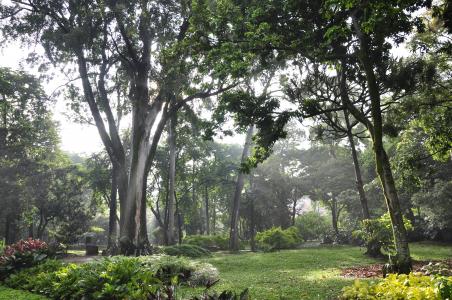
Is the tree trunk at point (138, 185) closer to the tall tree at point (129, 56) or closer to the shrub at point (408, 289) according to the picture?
the tall tree at point (129, 56)

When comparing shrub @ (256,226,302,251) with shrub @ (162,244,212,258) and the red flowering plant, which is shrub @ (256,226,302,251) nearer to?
shrub @ (162,244,212,258)

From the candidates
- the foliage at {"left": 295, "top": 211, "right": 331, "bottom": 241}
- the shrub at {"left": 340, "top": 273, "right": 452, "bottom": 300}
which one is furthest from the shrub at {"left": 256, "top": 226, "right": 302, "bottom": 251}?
the shrub at {"left": 340, "top": 273, "right": 452, "bottom": 300}

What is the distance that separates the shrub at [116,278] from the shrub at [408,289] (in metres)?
2.45

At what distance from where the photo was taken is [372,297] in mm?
5070

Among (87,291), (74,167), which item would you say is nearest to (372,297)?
(87,291)

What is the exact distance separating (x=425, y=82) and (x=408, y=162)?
262 centimetres

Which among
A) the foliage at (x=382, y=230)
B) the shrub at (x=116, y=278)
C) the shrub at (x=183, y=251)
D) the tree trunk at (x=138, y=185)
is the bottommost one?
the shrub at (x=183, y=251)

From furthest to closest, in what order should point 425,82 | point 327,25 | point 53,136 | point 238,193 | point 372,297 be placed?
point 53,136 → point 238,193 → point 425,82 → point 327,25 → point 372,297

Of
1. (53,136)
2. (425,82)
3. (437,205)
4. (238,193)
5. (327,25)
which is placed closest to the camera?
(327,25)

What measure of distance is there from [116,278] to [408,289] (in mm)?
5317

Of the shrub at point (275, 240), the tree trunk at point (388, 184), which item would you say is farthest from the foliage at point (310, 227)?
the tree trunk at point (388, 184)

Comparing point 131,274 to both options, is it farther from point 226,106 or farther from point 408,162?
point 408,162

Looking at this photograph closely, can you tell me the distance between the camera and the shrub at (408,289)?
14.3 feet

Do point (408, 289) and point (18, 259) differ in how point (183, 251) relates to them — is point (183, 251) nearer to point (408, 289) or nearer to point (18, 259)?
point (18, 259)
